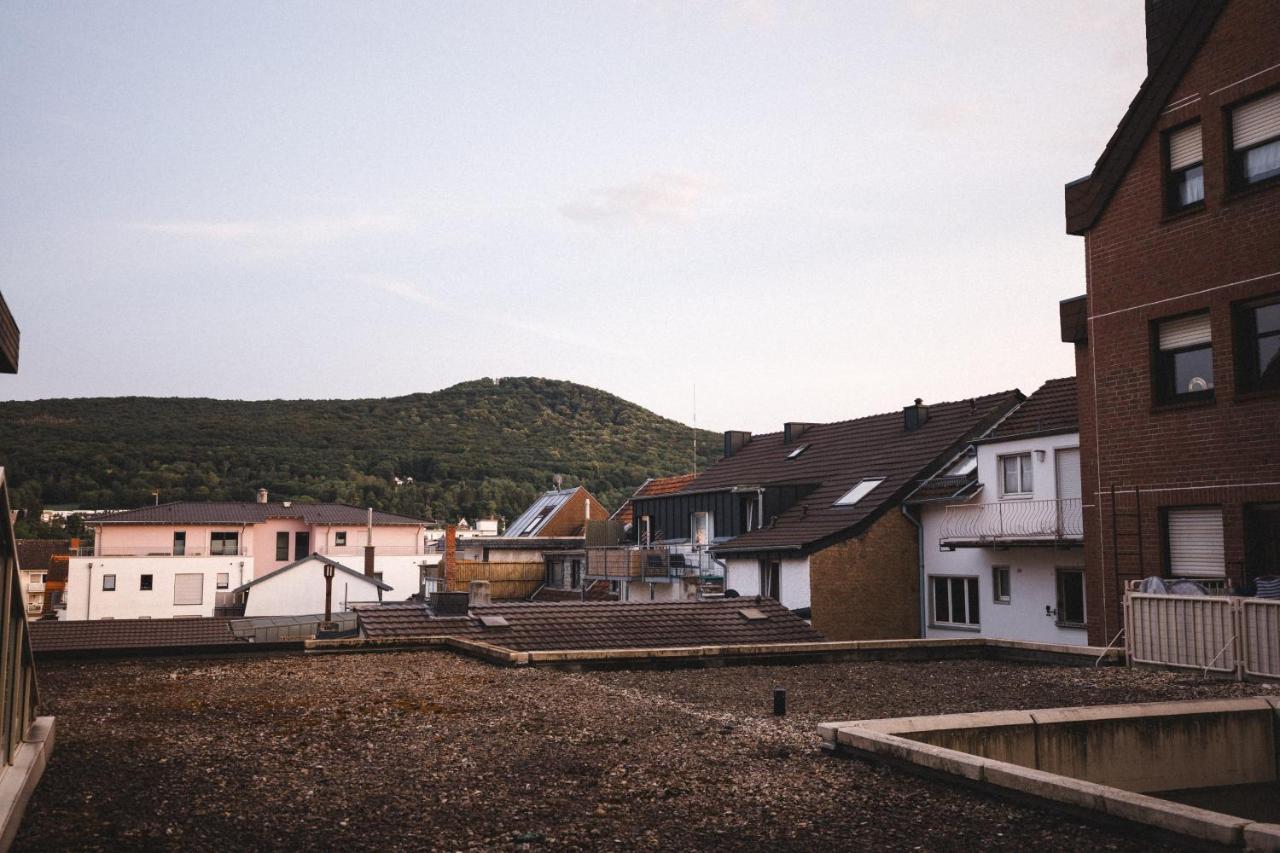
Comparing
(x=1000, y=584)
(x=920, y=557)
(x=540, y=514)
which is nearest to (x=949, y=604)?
(x=920, y=557)

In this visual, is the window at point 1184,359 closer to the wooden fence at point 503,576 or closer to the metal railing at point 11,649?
the metal railing at point 11,649

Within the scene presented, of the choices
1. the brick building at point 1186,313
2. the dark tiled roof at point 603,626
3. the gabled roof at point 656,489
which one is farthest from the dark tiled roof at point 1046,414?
the gabled roof at point 656,489

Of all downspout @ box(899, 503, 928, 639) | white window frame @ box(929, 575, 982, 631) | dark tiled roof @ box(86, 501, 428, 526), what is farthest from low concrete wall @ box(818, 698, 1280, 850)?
dark tiled roof @ box(86, 501, 428, 526)

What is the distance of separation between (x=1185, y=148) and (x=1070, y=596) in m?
11.9

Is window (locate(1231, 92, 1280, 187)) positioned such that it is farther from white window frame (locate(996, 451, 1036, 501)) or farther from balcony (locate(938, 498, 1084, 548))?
white window frame (locate(996, 451, 1036, 501))

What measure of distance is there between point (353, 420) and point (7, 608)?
367 ft

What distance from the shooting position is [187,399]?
110 metres

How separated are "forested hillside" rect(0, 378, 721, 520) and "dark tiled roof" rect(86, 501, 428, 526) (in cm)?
1818

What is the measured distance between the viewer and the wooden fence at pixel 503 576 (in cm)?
5166

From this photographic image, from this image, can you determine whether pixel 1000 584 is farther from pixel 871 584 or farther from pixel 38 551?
pixel 38 551

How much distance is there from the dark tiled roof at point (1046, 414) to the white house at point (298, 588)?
39.5m

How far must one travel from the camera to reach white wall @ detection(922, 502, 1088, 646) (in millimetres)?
26609

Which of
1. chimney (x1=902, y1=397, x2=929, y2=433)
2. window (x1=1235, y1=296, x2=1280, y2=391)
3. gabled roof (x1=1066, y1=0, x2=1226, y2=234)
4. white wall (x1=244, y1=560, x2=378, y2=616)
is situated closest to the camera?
window (x1=1235, y1=296, x2=1280, y2=391)

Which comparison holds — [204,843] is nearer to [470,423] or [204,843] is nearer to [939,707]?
[939,707]
